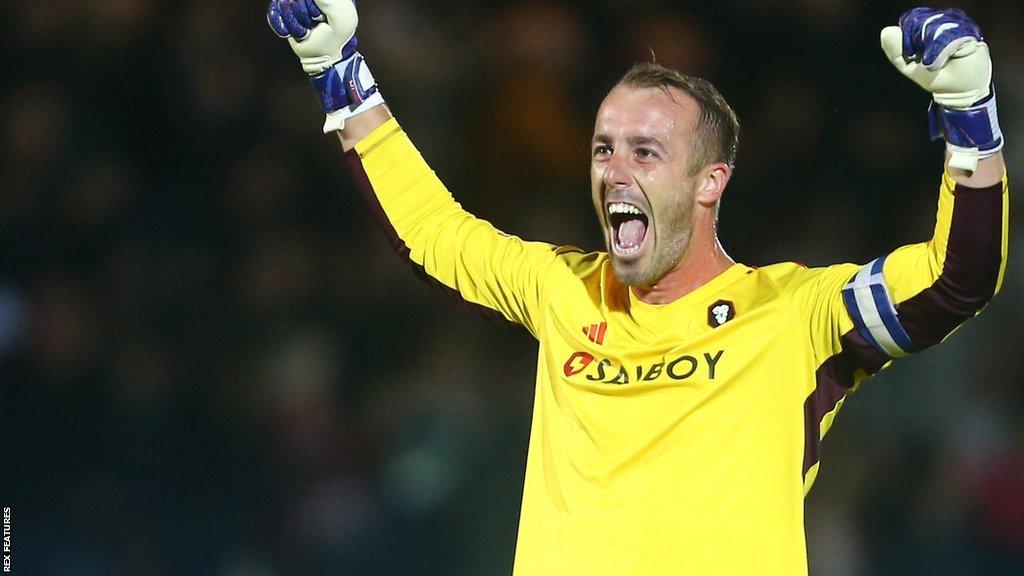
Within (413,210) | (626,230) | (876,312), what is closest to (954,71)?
(876,312)

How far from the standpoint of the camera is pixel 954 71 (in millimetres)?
1569

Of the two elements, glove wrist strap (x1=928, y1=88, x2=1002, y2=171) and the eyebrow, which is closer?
glove wrist strap (x1=928, y1=88, x2=1002, y2=171)

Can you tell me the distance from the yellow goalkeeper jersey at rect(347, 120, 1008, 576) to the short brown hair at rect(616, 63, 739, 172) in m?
0.18

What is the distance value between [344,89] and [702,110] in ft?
1.89

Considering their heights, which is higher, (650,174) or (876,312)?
(650,174)

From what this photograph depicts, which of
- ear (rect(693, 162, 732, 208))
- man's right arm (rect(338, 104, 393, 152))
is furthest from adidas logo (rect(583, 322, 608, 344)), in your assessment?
man's right arm (rect(338, 104, 393, 152))

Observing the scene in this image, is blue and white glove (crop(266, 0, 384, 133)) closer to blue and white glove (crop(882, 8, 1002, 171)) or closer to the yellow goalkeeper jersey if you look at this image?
the yellow goalkeeper jersey

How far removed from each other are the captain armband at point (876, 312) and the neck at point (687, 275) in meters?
0.25

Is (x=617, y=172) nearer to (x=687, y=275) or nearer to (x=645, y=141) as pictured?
(x=645, y=141)

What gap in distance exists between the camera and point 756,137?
10.5 feet

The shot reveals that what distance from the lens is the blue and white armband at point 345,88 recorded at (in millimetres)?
2086

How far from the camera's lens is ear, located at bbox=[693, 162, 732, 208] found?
195 cm

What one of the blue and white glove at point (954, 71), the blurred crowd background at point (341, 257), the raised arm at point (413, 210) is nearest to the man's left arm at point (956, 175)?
the blue and white glove at point (954, 71)

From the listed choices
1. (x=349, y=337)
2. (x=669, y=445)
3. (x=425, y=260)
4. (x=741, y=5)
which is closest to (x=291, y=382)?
(x=349, y=337)
